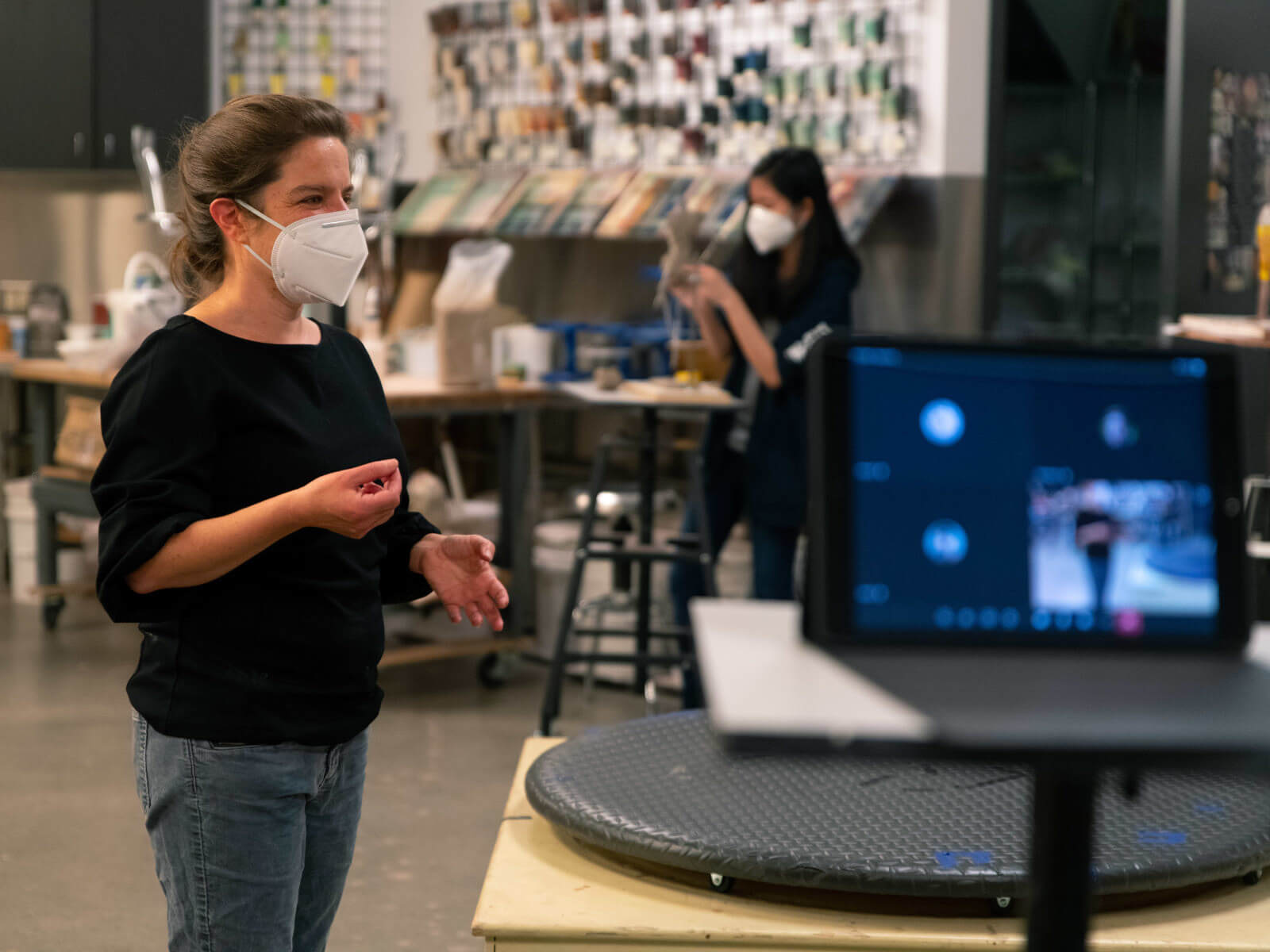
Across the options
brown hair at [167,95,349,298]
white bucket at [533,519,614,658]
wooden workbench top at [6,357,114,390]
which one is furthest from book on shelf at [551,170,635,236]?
brown hair at [167,95,349,298]

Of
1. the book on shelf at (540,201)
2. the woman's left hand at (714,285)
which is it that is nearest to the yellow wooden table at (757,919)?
the woman's left hand at (714,285)

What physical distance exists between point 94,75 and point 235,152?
20.5 feet

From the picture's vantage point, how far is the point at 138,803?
410cm

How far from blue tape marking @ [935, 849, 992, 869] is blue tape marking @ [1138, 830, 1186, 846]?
22 centimetres

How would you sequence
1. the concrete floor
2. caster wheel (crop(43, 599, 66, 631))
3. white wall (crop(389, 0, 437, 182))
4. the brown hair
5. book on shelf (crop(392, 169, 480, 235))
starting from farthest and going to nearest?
1. white wall (crop(389, 0, 437, 182))
2. book on shelf (crop(392, 169, 480, 235))
3. caster wheel (crop(43, 599, 66, 631))
4. the concrete floor
5. the brown hair

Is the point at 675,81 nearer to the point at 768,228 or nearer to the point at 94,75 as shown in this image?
the point at 768,228

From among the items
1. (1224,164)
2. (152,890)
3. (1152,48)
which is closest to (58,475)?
(152,890)

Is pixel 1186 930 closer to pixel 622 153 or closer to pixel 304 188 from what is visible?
pixel 304 188

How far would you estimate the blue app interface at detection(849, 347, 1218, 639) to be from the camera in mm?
1003

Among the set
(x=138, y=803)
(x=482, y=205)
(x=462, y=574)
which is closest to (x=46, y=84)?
(x=482, y=205)

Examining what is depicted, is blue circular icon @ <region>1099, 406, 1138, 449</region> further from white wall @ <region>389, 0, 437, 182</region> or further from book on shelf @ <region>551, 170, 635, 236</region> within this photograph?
white wall @ <region>389, 0, 437, 182</region>

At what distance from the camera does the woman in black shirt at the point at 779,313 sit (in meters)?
4.32

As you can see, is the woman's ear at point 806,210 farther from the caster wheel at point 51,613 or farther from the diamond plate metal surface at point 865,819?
the caster wheel at point 51,613

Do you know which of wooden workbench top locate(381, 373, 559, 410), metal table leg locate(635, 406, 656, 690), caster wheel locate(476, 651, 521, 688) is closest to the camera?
metal table leg locate(635, 406, 656, 690)
